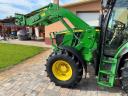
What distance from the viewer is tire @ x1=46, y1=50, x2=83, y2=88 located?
20.1ft

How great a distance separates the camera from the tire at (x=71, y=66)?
6113mm

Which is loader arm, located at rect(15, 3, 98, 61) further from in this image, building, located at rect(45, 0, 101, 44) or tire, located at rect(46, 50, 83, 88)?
building, located at rect(45, 0, 101, 44)

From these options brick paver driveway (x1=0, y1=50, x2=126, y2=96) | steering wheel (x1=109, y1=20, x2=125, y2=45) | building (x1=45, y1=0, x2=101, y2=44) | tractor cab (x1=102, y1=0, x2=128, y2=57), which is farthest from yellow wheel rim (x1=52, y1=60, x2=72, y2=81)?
building (x1=45, y1=0, x2=101, y2=44)

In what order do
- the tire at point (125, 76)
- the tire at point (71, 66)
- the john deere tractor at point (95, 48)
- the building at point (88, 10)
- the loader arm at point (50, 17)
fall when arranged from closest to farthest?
the tire at point (125, 76), the john deere tractor at point (95, 48), the tire at point (71, 66), the loader arm at point (50, 17), the building at point (88, 10)

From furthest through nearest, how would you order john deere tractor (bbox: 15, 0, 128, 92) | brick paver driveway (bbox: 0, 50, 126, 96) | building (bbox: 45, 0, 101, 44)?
1. building (bbox: 45, 0, 101, 44)
2. brick paver driveway (bbox: 0, 50, 126, 96)
3. john deere tractor (bbox: 15, 0, 128, 92)

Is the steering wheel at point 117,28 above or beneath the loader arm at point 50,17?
beneath

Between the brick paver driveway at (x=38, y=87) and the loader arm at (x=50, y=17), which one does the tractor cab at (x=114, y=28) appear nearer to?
the loader arm at (x=50, y=17)

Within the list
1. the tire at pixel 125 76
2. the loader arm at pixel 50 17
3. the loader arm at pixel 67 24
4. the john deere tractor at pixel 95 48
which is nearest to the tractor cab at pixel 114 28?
the john deere tractor at pixel 95 48

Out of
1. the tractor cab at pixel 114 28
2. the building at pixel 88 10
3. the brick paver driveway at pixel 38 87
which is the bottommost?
the brick paver driveway at pixel 38 87

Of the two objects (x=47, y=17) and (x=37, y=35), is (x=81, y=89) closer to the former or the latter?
(x=47, y=17)

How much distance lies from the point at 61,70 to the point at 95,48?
1.13 m

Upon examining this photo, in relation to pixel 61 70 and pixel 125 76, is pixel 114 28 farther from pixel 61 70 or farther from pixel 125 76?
pixel 61 70

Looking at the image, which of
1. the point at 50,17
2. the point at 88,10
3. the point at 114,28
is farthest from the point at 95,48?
the point at 88,10

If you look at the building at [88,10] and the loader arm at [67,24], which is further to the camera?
the building at [88,10]
